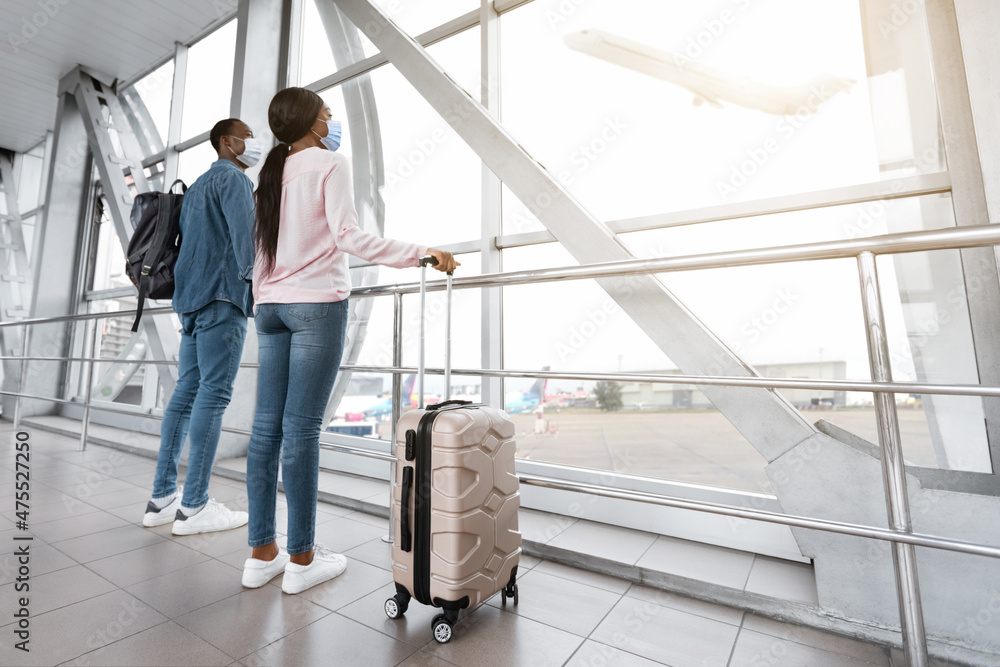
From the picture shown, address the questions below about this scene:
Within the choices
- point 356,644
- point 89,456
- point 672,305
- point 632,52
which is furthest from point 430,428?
point 89,456

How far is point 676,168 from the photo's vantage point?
5.99 ft

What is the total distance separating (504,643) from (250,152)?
1730 mm

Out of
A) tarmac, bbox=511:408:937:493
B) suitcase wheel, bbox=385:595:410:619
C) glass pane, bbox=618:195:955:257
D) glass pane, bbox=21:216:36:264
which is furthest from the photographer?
glass pane, bbox=21:216:36:264

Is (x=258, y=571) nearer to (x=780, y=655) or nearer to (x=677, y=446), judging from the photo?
(x=780, y=655)

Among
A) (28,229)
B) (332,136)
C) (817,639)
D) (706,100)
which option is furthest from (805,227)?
(28,229)

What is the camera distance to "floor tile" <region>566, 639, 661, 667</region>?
35.8 inches

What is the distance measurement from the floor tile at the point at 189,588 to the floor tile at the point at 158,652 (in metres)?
0.10

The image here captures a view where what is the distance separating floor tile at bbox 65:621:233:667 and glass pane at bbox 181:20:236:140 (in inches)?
155

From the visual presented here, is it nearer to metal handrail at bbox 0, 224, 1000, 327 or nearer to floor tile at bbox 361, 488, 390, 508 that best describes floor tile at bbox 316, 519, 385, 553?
floor tile at bbox 361, 488, 390, 508

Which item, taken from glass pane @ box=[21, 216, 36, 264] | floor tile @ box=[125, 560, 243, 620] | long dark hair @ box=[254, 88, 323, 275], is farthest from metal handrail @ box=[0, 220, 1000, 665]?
glass pane @ box=[21, 216, 36, 264]

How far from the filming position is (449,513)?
956 mm

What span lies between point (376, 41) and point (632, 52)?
130cm

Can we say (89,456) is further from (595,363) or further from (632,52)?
(632,52)

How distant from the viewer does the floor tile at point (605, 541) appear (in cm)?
138
